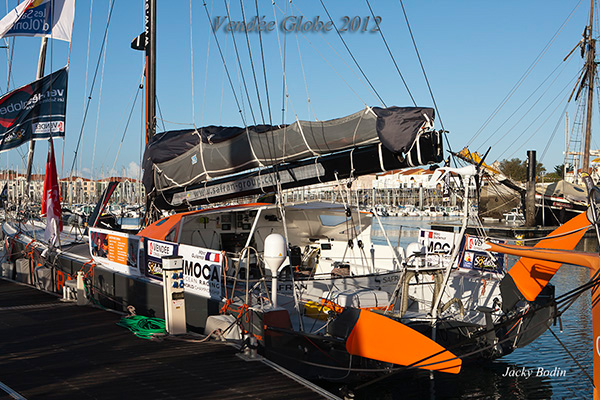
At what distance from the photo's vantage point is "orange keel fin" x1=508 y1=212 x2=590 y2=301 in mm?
7668

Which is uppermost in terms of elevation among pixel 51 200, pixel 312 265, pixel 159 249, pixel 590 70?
pixel 590 70

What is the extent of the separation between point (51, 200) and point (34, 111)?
320cm

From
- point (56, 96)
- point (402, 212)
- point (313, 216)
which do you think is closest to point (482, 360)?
point (313, 216)

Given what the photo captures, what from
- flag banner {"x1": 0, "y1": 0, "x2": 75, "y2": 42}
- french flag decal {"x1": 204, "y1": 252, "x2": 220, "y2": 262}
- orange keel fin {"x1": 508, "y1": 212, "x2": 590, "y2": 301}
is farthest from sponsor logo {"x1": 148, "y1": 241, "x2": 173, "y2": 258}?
flag banner {"x1": 0, "y1": 0, "x2": 75, "y2": 42}

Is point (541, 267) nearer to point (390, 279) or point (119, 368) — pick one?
point (390, 279)

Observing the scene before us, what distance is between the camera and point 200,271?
9.97 meters

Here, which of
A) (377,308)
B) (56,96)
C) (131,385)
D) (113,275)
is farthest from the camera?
(56,96)

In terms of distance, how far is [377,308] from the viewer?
963 cm

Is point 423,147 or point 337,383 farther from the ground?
point 423,147

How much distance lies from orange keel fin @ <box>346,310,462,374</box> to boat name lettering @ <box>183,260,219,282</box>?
310 cm

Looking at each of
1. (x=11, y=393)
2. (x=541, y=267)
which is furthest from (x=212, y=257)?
(x=541, y=267)

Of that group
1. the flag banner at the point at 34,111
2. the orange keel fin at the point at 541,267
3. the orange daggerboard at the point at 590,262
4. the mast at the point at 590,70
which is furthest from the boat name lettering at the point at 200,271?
the mast at the point at 590,70

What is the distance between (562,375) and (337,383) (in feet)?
17.6

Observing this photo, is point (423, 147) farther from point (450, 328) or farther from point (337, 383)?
point (337, 383)
